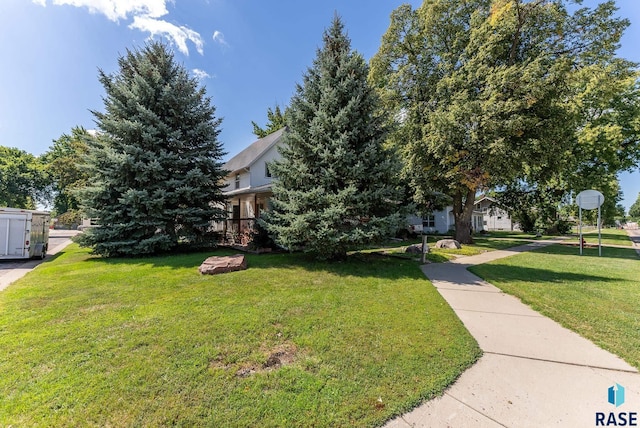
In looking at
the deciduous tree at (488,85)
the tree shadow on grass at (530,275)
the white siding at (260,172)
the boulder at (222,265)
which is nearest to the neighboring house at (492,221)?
the deciduous tree at (488,85)

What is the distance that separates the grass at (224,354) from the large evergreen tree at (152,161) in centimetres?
514

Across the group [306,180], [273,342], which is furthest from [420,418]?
[306,180]

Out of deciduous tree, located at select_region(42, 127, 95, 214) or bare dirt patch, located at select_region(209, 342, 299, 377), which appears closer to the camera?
bare dirt patch, located at select_region(209, 342, 299, 377)

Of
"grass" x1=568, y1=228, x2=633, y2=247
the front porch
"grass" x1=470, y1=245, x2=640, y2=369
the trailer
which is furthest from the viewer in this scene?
"grass" x1=568, y1=228, x2=633, y2=247

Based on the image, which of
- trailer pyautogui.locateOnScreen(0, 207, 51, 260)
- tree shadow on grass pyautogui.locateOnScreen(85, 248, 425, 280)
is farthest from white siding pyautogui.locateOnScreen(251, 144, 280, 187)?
trailer pyautogui.locateOnScreen(0, 207, 51, 260)

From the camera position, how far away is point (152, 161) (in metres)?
11.2

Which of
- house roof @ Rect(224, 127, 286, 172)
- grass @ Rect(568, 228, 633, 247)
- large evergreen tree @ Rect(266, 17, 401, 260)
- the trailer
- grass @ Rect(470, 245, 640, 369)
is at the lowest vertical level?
grass @ Rect(568, 228, 633, 247)

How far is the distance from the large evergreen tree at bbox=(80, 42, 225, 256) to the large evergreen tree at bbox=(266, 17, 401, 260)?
546 centimetres

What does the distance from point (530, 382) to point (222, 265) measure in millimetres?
7052

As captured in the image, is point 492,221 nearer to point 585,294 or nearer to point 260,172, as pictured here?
point 260,172

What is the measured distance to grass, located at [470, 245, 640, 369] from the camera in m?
3.91

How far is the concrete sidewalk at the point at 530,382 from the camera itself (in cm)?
233

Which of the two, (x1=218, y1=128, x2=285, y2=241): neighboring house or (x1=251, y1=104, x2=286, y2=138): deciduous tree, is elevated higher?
(x1=251, y1=104, x2=286, y2=138): deciduous tree

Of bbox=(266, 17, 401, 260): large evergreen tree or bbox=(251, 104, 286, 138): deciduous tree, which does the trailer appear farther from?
bbox=(251, 104, 286, 138): deciduous tree
